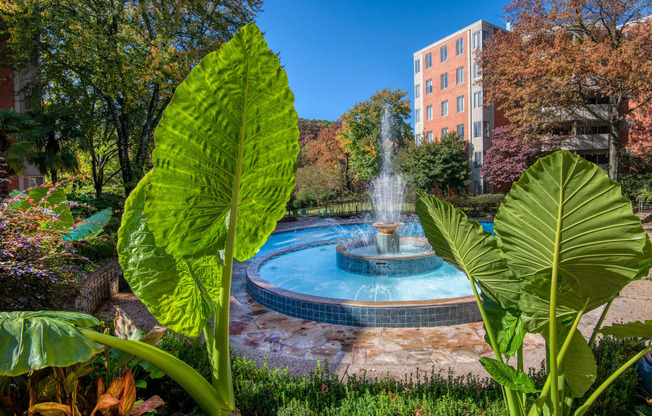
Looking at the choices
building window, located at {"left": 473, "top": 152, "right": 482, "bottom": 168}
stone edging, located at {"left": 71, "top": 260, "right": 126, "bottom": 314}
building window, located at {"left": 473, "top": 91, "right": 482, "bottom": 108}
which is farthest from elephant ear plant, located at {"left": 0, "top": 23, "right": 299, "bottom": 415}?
building window, located at {"left": 473, "top": 91, "right": 482, "bottom": 108}

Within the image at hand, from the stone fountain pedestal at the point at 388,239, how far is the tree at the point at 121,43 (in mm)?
8329

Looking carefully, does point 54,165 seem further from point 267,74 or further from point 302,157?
point 302,157

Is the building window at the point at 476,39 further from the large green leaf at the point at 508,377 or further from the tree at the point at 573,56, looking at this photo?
the large green leaf at the point at 508,377

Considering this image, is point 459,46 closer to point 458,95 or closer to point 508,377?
point 458,95

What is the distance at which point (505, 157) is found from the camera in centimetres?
2450

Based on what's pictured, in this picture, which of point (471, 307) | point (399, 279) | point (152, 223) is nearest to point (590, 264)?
point (152, 223)

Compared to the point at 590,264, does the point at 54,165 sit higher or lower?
higher

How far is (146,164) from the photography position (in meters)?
15.0

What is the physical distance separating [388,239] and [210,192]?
8.77 metres

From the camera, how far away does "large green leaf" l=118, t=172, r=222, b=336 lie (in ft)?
7.43

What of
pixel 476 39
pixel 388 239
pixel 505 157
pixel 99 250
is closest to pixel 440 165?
pixel 505 157

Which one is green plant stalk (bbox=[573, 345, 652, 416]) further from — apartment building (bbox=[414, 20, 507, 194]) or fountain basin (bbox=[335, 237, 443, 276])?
apartment building (bbox=[414, 20, 507, 194])

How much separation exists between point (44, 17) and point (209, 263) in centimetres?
1437

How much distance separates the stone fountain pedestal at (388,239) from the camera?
33.7 feet
